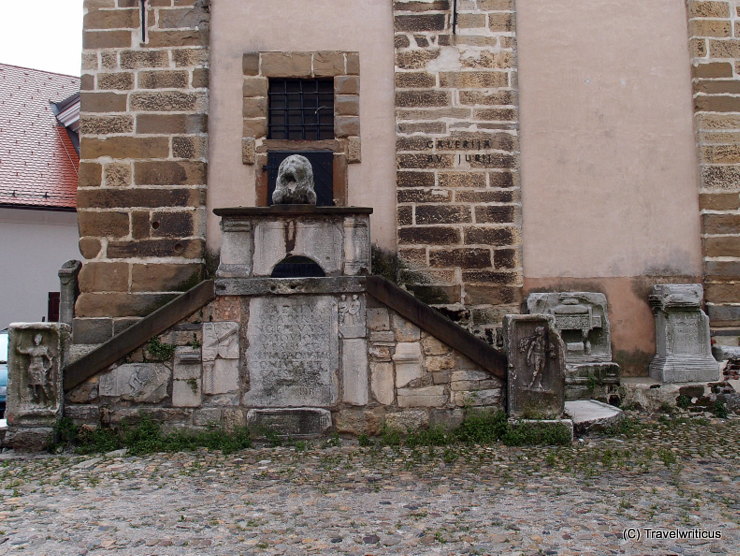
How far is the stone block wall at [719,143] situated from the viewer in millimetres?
6879

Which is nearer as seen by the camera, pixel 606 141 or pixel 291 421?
pixel 291 421

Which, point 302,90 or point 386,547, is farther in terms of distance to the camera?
point 302,90

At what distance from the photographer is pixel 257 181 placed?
684 centimetres

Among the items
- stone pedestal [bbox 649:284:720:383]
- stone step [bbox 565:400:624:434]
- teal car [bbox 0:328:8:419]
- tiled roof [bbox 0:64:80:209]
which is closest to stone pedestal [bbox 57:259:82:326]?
teal car [bbox 0:328:8:419]

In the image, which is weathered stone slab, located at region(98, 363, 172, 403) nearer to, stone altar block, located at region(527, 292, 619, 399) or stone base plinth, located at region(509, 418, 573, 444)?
stone base plinth, located at region(509, 418, 573, 444)

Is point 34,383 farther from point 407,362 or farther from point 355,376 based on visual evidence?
point 407,362

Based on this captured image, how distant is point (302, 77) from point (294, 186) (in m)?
2.13

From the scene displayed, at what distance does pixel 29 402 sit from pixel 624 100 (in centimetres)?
665

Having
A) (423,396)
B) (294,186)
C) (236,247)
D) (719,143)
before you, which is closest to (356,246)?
(294,186)

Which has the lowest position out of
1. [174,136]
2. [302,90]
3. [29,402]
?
[29,402]

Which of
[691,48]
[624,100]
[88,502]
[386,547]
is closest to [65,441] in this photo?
[88,502]

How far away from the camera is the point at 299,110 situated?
7004mm

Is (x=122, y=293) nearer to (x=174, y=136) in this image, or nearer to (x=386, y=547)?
(x=174, y=136)

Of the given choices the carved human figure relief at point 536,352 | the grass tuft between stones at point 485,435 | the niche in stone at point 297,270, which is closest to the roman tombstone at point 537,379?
the carved human figure relief at point 536,352
